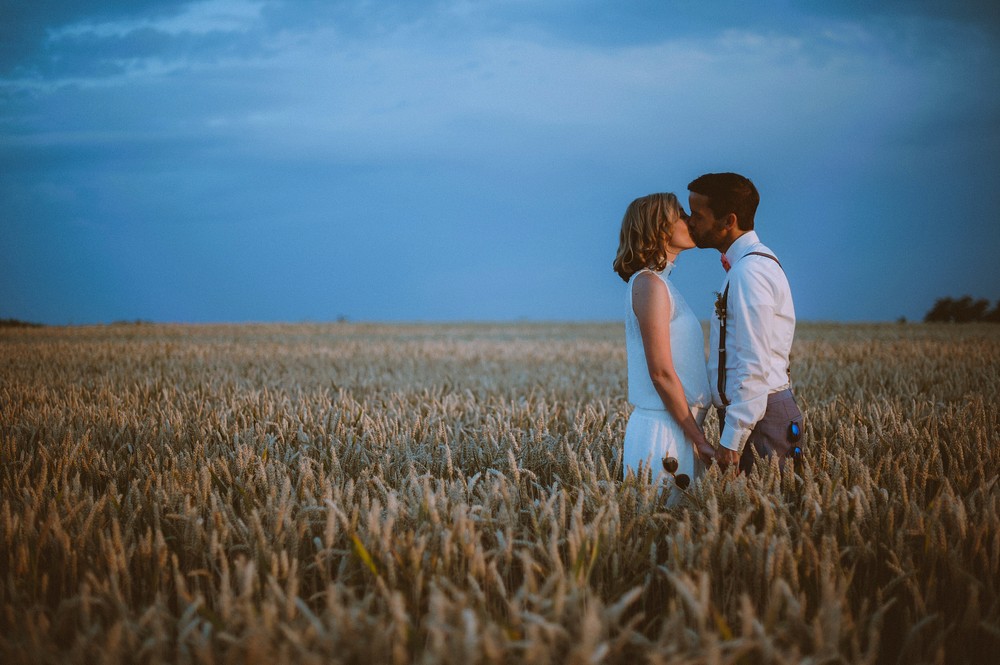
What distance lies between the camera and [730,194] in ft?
8.91

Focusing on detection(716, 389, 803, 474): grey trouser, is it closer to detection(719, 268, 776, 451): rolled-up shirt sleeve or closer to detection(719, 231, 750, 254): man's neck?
detection(719, 268, 776, 451): rolled-up shirt sleeve

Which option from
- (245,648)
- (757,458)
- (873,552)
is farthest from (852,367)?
(245,648)

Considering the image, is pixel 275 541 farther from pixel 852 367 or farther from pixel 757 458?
pixel 852 367

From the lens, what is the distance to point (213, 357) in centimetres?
1103

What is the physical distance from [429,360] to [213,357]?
4206 mm

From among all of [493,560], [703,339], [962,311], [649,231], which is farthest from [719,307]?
[962,311]

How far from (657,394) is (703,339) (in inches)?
13.7

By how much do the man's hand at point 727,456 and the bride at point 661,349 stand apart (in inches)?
2.3

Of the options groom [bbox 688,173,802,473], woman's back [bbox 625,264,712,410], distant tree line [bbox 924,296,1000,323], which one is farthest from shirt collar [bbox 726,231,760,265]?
distant tree line [bbox 924,296,1000,323]

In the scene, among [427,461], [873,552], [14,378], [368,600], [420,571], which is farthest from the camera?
[14,378]

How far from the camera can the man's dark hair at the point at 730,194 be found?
8.88 ft

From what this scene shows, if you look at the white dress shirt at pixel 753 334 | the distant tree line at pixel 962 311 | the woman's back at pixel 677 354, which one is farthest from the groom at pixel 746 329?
the distant tree line at pixel 962 311

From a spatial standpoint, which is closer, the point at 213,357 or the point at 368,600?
the point at 368,600

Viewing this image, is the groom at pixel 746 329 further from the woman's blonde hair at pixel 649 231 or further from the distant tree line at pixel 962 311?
the distant tree line at pixel 962 311
